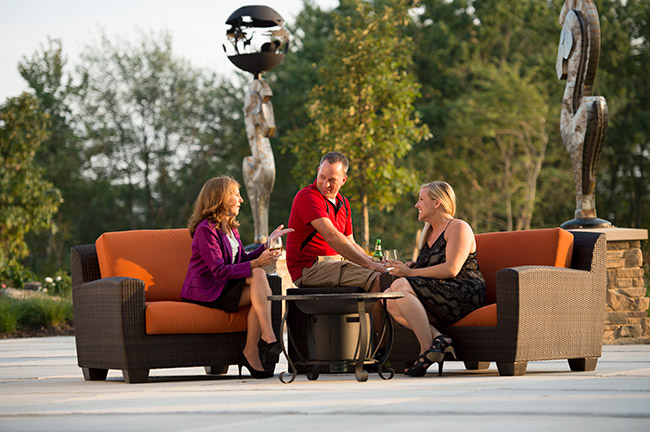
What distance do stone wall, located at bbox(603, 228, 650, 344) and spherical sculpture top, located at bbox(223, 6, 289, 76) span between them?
5011mm

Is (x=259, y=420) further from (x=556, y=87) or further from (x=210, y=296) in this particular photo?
(x=556, y=87)

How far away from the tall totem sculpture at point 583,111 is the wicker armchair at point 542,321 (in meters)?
2.64

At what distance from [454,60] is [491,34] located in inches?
51.9

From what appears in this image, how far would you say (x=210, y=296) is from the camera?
18.0 ft

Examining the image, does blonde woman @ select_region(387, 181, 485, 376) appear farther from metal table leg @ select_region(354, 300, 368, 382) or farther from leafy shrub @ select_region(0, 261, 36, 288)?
leafy shrub @ select_region(0, 261, 36, 288)

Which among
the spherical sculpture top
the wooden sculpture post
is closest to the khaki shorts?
the wooden sculpture post

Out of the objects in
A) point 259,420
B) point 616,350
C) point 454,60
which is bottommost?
point 616,350

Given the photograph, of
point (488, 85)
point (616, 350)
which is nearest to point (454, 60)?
point (488, 85)

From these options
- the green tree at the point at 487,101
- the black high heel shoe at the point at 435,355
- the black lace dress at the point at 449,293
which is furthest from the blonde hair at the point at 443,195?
the green tree at the point at 487,101

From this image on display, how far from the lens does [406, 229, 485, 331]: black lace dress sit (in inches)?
211

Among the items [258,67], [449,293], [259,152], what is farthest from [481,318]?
[258,67]

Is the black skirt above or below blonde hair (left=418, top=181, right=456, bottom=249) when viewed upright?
below

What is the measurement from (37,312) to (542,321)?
26.4 ft

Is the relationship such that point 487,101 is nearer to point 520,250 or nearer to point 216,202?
point 520,250
